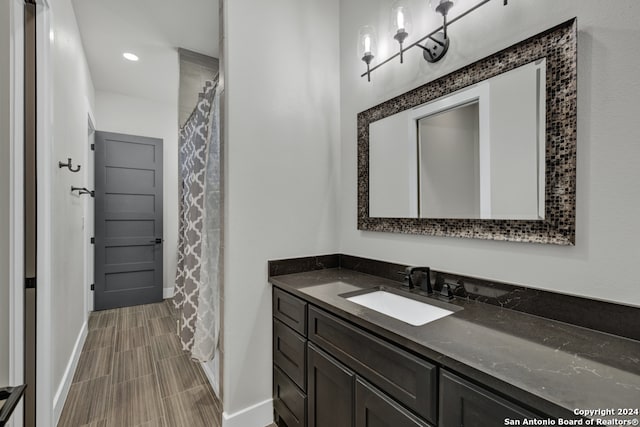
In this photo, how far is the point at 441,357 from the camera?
0.80 m

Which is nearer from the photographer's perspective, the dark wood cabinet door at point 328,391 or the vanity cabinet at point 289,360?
the dark wood cabinet door at point 328,391

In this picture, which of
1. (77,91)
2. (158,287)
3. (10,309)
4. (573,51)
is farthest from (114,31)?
(573,51)

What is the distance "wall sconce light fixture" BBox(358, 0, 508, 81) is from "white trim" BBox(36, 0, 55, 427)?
1.65 meters

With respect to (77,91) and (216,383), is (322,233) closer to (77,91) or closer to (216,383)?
(216,383)

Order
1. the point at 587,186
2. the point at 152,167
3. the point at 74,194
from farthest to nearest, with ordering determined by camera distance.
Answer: the point at 152,167, the point at 74,194, the point at 587,186

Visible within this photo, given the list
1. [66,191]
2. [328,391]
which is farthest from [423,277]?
[66,191]

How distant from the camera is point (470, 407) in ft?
2.45

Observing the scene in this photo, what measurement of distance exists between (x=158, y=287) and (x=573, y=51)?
14.7 feet

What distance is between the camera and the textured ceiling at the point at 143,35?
2.28 m

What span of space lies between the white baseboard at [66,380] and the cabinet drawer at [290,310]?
1382 millimetres

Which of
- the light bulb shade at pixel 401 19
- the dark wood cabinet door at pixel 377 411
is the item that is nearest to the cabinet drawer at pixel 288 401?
the dark wood cabinet door at pixel 377 411

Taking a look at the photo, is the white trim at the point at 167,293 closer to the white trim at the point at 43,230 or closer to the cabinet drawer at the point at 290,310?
the white trim at the point at 43,230

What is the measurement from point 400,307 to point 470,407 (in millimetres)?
675

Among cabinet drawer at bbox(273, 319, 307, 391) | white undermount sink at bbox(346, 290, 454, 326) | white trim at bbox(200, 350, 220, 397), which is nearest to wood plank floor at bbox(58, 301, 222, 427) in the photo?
white trim at bbox(200, 350, 220, 397)
